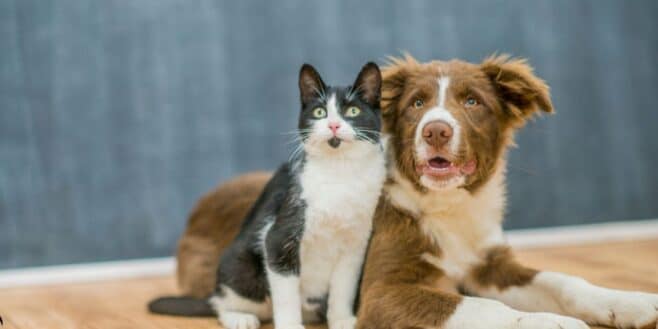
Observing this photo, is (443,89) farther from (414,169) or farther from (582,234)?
(582,234)

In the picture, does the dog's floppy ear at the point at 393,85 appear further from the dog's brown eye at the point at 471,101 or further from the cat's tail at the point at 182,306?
the cat's tail at the point at 182,306

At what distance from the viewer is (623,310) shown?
2.03m

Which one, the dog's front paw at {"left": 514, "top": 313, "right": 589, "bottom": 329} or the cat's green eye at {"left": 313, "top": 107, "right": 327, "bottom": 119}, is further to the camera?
the cat's green eye at {"left": 313, "top": 107, "right": 327, "bottom": 119}

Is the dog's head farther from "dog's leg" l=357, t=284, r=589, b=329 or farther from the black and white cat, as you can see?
"dog's leg" l=357, t=284, r=589, b=329

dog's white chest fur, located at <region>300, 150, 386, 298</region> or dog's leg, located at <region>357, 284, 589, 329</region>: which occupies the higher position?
dog's white chest fur, located at <region>300, 150, 386, 298</region>

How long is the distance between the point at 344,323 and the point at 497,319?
412 millimetres

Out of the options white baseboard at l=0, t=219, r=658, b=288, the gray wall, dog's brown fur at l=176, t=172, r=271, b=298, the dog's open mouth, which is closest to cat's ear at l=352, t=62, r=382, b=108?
the dog's open mouth

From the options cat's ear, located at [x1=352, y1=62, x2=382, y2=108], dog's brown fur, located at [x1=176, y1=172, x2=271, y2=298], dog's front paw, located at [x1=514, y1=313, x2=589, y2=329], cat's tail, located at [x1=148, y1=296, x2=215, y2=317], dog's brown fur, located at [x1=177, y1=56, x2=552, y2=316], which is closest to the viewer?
dog's front paw, located at [x1=514, y1=313, x2=589, y2=329]

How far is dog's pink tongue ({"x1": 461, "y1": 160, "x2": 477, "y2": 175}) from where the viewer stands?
2.07 metres

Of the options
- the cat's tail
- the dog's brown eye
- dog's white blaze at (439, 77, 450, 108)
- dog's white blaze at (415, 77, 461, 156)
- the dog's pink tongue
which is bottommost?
the cat's tail

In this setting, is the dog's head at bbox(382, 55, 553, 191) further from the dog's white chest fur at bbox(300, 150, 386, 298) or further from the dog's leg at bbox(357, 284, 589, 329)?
the dog's leg at bbox(357, 284, 589, 329)

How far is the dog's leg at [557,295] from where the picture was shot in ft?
6.63

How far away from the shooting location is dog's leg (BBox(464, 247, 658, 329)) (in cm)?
202

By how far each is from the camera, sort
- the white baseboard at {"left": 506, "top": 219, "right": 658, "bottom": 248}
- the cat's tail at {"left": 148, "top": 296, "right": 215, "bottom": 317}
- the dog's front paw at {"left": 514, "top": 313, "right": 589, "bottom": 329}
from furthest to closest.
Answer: the white baseboard at {"left": 506, "top": 219, "right": 658, "bottom": 248}
the cat's tail at {"left": 148, "top": 296, "right": 215, "bottom": 317}
the dog's front paw at {"left": 514, "top": 313, "right": 589, "bottom": 329}
